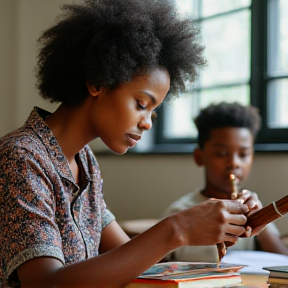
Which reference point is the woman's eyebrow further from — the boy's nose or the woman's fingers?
the boy's nose

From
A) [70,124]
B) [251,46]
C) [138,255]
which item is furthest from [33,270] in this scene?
[251,46]

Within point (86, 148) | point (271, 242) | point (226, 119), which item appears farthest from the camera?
point (226, 119)

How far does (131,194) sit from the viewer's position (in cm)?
379

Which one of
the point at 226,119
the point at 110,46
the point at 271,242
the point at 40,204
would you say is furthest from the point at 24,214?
the point at 226,119

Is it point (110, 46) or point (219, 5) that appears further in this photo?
point (219, 5)

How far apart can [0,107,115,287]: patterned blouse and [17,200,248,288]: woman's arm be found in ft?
0.12

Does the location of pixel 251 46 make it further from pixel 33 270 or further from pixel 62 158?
pixel 33 270

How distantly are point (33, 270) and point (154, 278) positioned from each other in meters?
0.24

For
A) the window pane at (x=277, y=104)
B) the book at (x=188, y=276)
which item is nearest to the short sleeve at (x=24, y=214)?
the book at (x=188, y=276)

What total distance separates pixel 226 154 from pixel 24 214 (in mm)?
1624

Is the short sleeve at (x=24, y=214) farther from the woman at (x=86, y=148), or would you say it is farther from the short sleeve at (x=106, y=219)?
the short sleeve at (x=106, y=219)

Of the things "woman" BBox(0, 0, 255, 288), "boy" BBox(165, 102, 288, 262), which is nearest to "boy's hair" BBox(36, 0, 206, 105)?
"woman" BBox(0, 0, 255, 288)

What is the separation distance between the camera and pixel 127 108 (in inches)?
54.7

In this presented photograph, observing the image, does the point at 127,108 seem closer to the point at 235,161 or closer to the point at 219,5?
the point at 235,161
